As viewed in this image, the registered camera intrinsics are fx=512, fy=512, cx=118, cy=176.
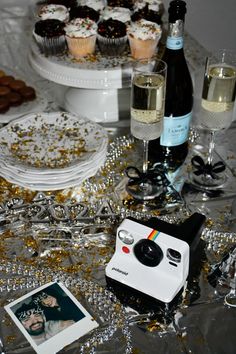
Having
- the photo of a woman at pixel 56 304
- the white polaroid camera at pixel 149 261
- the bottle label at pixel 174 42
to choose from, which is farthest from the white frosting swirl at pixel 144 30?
the photo of a woman at pixel 56 304

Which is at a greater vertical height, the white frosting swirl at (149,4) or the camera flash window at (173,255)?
the white frosting swirl at (149,4)

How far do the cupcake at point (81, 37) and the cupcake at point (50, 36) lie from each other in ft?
0.10

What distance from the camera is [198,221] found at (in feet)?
3.31

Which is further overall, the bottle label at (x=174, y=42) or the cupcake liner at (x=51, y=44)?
the cupcake liner at (x=51, y=44)

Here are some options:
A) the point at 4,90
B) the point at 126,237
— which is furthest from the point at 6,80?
the point at 126,237

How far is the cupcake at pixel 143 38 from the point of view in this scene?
1.38m

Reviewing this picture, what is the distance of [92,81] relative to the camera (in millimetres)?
1351

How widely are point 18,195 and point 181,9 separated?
564 mm

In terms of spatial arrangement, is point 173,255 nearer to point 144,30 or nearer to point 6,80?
point 144,30

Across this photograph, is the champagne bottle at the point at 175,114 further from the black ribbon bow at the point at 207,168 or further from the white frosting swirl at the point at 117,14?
the white frosting swirl at the point at 117,14

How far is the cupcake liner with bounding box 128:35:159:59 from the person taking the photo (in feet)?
4.54

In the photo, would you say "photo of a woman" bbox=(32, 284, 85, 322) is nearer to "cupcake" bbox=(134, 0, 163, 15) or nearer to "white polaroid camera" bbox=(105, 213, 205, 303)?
"white polaroid camera" bbox=(105, 213, 205, 303)

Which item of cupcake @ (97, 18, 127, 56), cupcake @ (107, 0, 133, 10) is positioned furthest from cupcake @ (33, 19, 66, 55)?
cupcake @ (107, 0, 133, 10)

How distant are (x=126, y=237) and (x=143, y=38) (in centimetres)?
63
